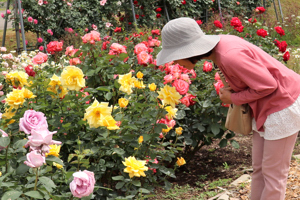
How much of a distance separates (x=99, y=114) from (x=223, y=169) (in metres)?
1.78

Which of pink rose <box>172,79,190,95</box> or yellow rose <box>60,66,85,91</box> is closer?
yellow rose <box>60,66,85,91</box>

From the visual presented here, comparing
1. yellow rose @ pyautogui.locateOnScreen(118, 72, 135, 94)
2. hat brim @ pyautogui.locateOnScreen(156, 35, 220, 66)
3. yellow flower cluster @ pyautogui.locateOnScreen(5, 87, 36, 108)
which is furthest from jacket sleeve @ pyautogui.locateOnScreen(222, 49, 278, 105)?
yellow flower cluster @ pyautogui.locateOnScreen(5, 87, 36, 108)

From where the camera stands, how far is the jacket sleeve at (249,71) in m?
1.79

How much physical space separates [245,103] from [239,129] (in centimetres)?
18

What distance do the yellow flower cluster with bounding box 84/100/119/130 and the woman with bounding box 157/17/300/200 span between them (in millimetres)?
436

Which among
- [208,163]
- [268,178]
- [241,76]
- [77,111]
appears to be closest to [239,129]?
[268,178]

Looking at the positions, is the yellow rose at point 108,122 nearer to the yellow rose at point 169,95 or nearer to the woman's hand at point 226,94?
the yellow rose at point 169,95

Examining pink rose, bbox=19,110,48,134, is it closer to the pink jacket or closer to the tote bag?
the pink jacket

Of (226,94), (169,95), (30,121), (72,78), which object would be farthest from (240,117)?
(30,121)

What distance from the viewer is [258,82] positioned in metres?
1.82

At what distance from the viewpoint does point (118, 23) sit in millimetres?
7766

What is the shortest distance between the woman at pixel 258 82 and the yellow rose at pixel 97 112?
43cm

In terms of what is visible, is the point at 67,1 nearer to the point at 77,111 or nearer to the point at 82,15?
the point at 82,15

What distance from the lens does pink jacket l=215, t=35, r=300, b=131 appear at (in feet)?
5.93
